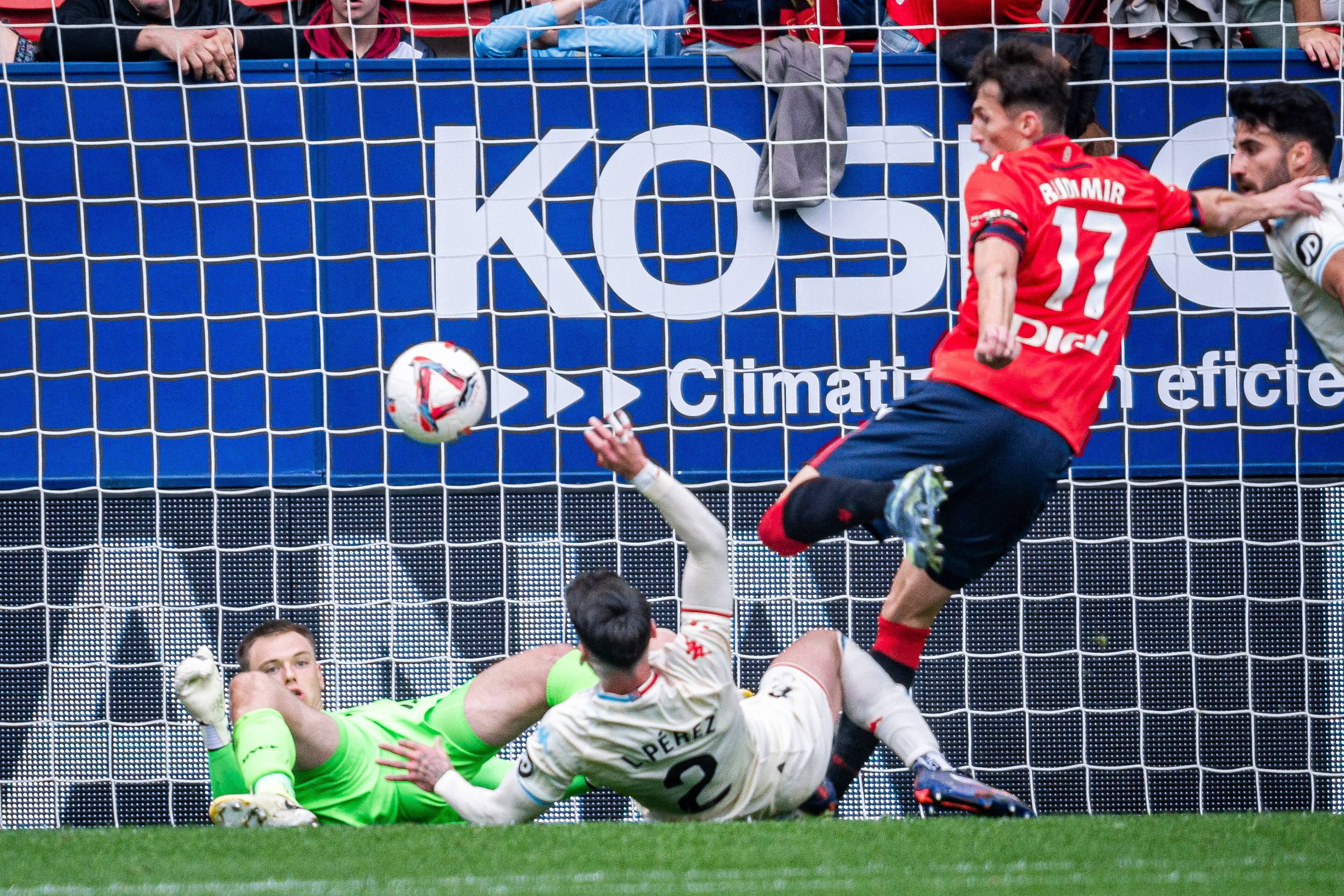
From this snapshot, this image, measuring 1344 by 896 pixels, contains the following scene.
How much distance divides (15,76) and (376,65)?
1320 mm

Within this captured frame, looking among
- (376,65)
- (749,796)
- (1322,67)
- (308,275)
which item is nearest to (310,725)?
(749,796)

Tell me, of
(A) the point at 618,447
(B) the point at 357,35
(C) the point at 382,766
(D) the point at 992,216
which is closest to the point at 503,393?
A: (B) the point at 357,35

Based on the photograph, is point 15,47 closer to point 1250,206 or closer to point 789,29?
point 789,29

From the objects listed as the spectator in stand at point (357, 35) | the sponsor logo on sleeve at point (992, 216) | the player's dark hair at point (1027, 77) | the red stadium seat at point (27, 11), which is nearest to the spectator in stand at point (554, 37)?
the spectator in stand at point (357, 35)

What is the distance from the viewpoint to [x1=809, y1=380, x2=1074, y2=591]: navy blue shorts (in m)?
4.83

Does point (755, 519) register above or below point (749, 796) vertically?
above

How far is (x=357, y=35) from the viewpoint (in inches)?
273

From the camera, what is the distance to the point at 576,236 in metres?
6.72

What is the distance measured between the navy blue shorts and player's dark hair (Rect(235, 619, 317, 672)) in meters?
2.07

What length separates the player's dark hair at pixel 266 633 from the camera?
598cm

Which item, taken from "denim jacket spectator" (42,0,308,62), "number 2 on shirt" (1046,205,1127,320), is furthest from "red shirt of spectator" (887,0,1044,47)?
"denim jacket spectator" (42,0,308,62)

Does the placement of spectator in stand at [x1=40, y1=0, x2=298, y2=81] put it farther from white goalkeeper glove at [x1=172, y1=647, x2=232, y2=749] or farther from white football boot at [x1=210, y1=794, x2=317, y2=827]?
white football boot at [x1=210, y1=794, x2=317, y2=827]

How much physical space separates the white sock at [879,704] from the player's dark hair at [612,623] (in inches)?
37.0

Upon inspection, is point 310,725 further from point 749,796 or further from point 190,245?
point 190,245
